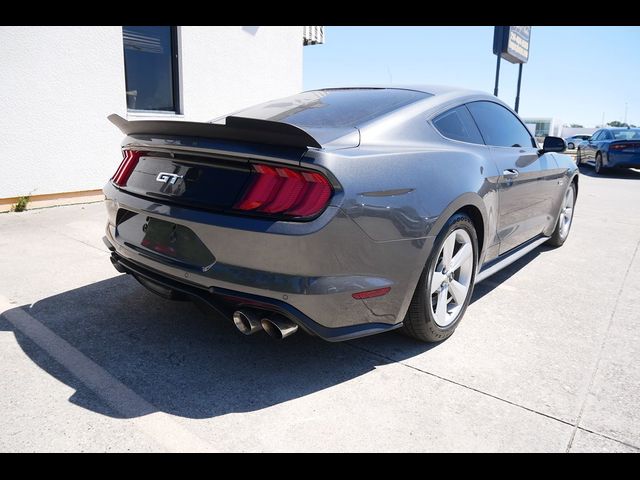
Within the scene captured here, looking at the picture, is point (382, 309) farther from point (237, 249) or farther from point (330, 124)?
point (330, 124)

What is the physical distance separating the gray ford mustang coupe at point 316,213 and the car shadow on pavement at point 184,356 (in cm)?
32

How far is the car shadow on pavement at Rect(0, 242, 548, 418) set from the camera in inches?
90.9

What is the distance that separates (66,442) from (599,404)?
7.60 ft

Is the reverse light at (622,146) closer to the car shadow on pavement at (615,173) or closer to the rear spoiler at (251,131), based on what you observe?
the car shadow on pavement at (615,173)

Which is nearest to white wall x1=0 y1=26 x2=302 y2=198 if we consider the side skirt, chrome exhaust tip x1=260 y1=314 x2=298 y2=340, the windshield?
chrome exhaust tip x1=260 y1=314 x2=298 y2=340

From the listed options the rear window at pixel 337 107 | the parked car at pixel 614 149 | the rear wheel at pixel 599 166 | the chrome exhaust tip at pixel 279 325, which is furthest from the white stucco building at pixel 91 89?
the rear wheel at pixel 599 166

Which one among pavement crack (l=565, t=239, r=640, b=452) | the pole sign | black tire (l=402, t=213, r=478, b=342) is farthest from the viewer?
the pole sign

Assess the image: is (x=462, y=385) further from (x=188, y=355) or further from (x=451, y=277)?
(x=188, y=355)

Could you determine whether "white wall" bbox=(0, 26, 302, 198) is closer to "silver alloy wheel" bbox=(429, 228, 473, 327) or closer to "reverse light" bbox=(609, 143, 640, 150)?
"silver alloy wheel" bbox=(429, 228, 473, 327)

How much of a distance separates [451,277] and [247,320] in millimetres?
1309

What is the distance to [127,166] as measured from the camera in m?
2.90

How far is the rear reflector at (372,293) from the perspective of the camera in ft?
7.64

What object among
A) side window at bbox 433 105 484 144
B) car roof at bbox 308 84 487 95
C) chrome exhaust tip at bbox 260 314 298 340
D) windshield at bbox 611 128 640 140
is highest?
car roof at bbox 308 84 487 95

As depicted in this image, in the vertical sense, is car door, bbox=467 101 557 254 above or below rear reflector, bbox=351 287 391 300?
above
